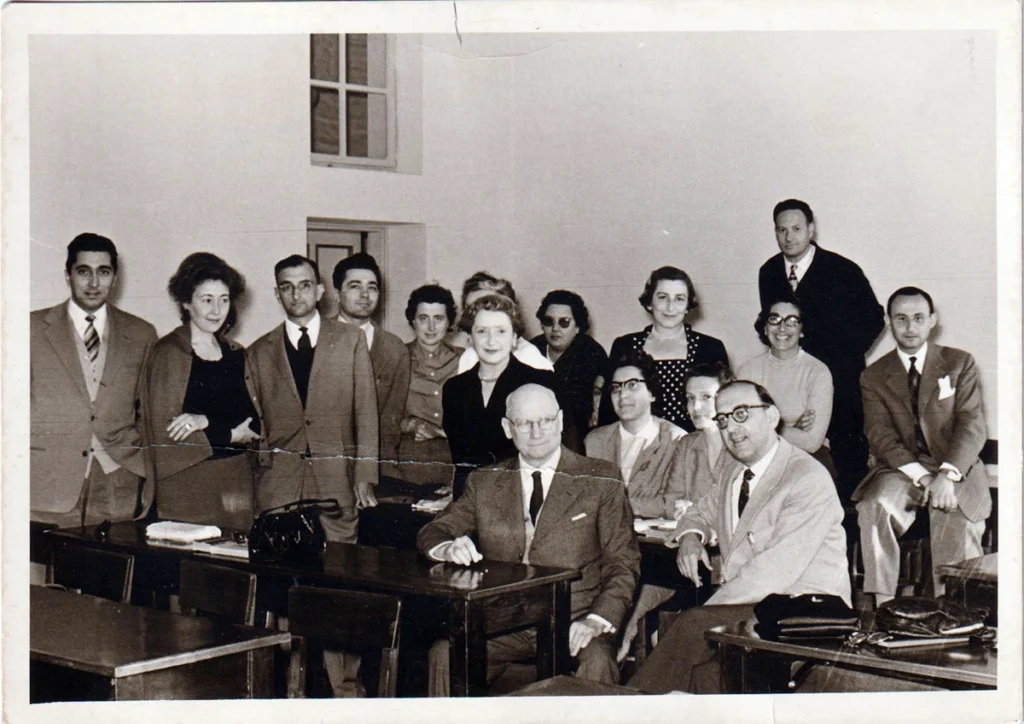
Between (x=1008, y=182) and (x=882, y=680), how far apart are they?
1.65 meters

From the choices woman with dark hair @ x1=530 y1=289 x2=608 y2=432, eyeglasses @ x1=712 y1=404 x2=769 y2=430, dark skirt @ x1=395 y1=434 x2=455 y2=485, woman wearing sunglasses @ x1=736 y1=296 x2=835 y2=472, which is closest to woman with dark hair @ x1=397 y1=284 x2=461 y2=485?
dark skirt @ x1=395 y1=434 x2=455 y2=485

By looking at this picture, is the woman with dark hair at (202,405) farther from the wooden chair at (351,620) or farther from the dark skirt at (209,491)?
the wooden chair at (351,620)

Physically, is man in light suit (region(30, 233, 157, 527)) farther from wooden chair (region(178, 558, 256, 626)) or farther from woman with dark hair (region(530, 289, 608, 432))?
woman with dark hair (region(530, 289, 608, 432))

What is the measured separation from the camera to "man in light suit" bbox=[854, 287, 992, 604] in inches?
159

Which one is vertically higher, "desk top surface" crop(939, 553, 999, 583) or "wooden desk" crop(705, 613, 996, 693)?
"desk top surface" crop(939, 553, 999, 583)

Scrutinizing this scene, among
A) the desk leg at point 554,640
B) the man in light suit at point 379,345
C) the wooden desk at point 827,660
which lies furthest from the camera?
the man in light suit at point 379,345

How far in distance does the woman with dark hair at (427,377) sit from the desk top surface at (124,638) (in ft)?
3.93

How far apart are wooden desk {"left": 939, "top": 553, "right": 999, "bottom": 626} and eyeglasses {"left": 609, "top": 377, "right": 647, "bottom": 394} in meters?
1.26

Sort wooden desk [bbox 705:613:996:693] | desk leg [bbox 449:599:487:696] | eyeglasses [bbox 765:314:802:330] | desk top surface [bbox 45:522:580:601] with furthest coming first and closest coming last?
eyeglasses [bbox 765:314:802:330] → desk top surface [bbox 45:522:580:601] → desk leg [bbox 449:599:487:696] → wooden desk [bbox 705:613:996:693]

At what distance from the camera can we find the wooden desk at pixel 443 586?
3.71 meters

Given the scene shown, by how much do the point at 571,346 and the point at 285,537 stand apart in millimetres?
1263

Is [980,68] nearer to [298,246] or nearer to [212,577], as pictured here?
[298,246]

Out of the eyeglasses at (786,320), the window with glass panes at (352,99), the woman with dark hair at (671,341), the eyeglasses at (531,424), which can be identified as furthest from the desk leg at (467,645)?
the window with glass panes at (352,99)

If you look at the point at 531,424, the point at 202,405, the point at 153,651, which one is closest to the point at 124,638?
the point at 153,651
